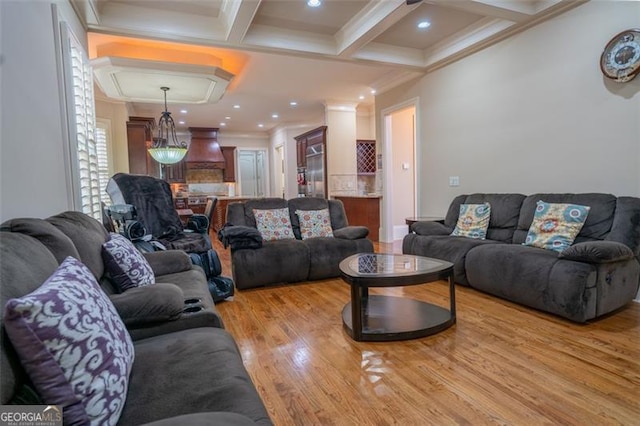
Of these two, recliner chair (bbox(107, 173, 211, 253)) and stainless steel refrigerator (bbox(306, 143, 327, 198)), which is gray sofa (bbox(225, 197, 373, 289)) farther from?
stainless steel refrigerator (bbox(306, 143, 327, 198))

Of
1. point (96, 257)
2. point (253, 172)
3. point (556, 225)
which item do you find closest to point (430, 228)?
point (556, 225)

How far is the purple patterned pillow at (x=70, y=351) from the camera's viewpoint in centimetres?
82

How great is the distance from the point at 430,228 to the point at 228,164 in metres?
7.71

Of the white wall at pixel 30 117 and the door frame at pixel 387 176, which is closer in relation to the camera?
the white wall at pixel 30 117

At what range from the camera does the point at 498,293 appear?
124 inches

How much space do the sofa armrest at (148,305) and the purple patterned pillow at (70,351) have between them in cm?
44

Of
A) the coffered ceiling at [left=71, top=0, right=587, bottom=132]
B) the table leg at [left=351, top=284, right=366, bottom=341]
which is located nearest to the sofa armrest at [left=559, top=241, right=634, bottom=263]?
the table leg at [left=351, top=284, right=366, bottom=341]

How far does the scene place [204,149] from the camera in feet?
32.3

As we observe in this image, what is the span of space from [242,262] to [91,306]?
103 inches

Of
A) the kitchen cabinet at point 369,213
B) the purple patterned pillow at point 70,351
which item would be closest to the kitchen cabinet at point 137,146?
the kitchen cabinet at point 369,213

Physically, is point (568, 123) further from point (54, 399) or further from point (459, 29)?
point (54, 399)

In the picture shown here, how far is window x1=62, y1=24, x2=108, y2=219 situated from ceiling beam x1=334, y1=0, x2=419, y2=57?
272 centimetres

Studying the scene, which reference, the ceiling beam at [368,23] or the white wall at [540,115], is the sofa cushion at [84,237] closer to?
the ceiling beam at [368,23]

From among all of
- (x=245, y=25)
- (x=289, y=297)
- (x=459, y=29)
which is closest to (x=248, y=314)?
(x=289, y=297)
